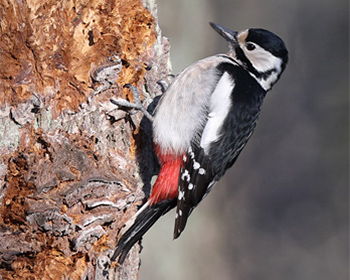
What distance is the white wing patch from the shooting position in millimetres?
2666

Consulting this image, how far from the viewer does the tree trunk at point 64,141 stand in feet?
7.06

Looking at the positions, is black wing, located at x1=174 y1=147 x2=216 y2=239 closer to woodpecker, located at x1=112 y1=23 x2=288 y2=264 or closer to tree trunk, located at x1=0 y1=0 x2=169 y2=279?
woodpecker, located at x1=112 y1=23 x2=288 y2=264

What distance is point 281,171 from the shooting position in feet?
15.3

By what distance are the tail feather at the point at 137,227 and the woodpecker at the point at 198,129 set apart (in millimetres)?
24

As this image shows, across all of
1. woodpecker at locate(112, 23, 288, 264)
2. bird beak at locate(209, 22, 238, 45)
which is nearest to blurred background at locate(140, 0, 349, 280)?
bird beak at locate(209, 22, 238, 45)

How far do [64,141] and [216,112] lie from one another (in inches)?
31.3

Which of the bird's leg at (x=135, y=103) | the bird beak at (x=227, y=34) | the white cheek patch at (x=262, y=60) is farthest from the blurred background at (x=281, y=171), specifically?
the bird's leg at (x=135, y=103)

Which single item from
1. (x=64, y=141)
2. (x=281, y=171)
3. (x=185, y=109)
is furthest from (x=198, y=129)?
(x=281, y=171)

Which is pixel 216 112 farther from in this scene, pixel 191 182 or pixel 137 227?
pixel 137 227

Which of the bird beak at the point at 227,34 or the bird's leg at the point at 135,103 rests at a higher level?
the bird beak at the point at 227,34

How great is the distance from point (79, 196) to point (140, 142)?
0.54 m

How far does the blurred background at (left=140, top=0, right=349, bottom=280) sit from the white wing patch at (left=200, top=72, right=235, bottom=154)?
1.90 meters

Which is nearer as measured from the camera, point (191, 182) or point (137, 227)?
point (137, 227)

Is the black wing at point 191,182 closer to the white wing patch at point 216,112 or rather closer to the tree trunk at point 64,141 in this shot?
the white wing patch at point 216,112
